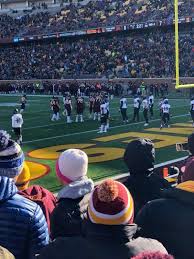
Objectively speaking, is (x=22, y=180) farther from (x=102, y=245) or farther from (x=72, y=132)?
(x=72, y=132)

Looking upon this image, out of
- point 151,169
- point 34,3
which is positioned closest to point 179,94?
point 151,169

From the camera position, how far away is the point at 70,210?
3.37m

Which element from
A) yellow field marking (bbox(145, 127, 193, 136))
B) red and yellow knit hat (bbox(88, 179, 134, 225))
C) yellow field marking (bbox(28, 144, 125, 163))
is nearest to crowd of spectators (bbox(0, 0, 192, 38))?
yellow field marking (bbox(145, 127, 193, 136))

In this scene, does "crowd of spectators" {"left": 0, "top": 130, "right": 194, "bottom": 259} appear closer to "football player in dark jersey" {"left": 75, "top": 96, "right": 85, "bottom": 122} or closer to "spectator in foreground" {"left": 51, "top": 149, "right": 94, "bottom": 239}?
"spectator in foreground" {"left": 51, "top": 149, "right": 94, "bottom": 239}

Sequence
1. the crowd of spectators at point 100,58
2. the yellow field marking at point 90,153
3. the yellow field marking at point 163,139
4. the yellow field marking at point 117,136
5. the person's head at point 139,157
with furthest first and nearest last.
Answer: the crowd of spectators at point 100,58, the yellow field marking at point 117,136, the yellow field marking at point 163,139, the yellow field marking at point 90,153, the person's head at point 139,157

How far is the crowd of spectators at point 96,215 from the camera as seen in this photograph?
7.98 ft

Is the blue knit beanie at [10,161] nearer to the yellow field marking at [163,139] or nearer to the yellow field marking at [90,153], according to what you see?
the yellow field marking at [90,153]

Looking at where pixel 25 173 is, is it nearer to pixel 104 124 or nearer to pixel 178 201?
pixel 178 201

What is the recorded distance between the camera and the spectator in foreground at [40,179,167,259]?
240cm

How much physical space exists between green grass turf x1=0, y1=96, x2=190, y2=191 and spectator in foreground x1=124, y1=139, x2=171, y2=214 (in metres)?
5.52

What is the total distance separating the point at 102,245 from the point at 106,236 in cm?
5

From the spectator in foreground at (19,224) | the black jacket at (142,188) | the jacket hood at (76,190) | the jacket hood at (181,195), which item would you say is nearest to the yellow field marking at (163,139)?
the black jacket at (142,188)

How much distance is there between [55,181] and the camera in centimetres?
1014

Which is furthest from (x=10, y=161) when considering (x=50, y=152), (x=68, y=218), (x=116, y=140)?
(x=116, y=140)
